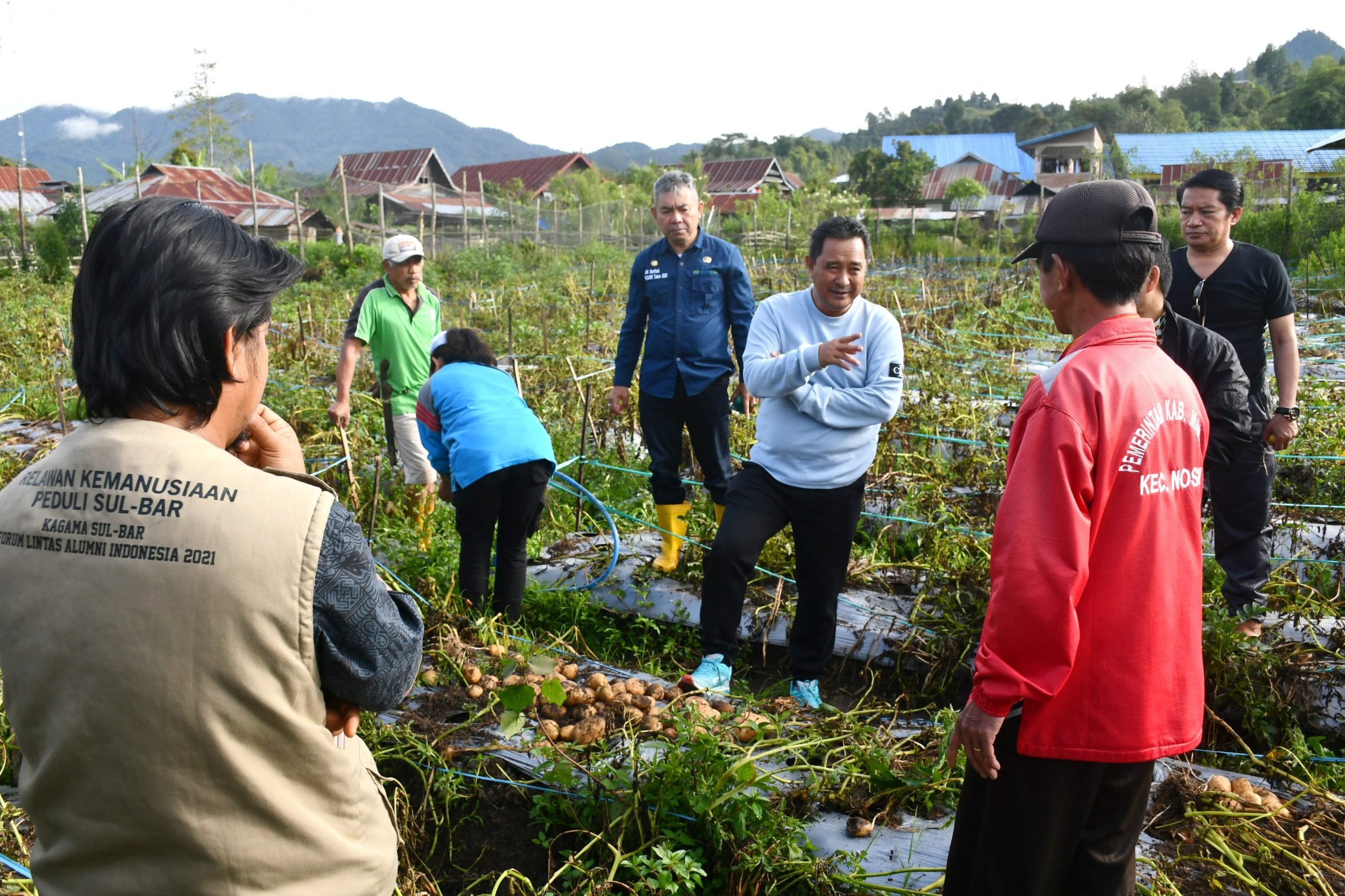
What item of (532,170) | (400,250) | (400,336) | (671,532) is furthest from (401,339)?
(532,170)

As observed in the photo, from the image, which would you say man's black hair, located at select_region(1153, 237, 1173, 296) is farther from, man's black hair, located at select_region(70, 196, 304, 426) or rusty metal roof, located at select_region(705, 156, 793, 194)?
rusty metal roof, located at select_region(705, 156, 793, 194)

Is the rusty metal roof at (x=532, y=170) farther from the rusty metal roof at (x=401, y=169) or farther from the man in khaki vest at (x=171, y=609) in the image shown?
the man in khaki vest at (x=171, y=609)

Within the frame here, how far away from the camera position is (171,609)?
0.98 metres

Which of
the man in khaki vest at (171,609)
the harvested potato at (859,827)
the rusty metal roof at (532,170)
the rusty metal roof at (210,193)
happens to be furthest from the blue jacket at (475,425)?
the rusty metal roof at (532,170)

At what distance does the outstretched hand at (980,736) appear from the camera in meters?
1.52

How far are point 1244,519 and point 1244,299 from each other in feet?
2.52

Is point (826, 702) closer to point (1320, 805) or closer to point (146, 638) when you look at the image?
point (1320, 805)

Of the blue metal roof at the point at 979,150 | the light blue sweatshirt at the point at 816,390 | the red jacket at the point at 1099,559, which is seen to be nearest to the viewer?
the red jacket at the point at 1099,559

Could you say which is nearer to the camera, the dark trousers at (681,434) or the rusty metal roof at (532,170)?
the dark trousers at (681,434)

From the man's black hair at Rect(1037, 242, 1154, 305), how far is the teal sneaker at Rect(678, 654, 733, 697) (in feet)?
5.87

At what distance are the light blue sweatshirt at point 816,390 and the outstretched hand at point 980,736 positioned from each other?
1.34 m

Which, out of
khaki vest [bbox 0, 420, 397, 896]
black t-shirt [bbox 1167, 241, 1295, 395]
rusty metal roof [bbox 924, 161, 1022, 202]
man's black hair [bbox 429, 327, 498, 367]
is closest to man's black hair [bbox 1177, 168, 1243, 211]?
black t-shirt [bbox 1167, 241, 1295, 395]

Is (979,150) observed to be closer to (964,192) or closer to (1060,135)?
(1060,135)

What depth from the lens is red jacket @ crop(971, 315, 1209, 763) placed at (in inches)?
57.9
